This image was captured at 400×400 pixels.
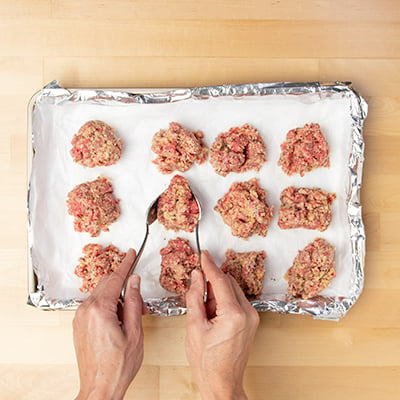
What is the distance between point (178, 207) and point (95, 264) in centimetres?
41

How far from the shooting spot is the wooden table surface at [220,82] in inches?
66.7

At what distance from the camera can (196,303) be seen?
143 cm

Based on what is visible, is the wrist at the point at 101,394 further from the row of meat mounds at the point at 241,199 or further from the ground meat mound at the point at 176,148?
the ground meat mound at the point at 176,148

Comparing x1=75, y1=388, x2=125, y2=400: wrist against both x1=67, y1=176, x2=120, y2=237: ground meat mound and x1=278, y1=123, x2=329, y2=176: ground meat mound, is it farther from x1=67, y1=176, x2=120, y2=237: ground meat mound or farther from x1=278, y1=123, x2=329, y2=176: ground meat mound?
x1=278, y1=123, x2=329, y2=176: ground meat mound

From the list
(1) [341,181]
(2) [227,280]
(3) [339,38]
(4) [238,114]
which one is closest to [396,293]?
(1) [341,181]

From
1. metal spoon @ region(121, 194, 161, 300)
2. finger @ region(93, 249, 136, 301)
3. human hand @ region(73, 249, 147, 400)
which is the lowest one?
human hand @ region(73, 249, 147, 400)

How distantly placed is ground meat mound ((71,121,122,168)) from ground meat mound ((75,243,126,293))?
0.36 metres

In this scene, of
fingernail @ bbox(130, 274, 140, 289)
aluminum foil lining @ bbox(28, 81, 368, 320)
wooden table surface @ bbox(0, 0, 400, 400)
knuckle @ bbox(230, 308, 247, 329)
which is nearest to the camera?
knuckle @ bbox(230, 308, 247, 329)

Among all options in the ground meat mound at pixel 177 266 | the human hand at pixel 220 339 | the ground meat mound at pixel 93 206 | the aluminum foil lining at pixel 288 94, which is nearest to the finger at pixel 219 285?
the human hand at pixel 220 339

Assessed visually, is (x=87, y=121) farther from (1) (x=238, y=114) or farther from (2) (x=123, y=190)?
(1) (x=238, y=114)

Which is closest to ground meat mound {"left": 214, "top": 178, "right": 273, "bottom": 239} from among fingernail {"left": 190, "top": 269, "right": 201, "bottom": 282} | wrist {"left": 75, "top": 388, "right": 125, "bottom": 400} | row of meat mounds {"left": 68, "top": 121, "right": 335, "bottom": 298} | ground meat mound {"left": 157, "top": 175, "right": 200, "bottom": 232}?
row of meat mounds {"left": 68, "top": 121, "right": 335, "bottom": 298}

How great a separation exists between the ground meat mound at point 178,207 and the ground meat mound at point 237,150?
→ 0.54 feet

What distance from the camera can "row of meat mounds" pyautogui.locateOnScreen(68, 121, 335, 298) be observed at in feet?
5.24

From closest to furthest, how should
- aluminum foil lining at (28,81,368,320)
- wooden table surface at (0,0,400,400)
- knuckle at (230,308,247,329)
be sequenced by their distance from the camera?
knuckle at (230,308,247,329), aluminum foil lining at (28,81,368,320), wooden table surface at (0,0,400,400)
